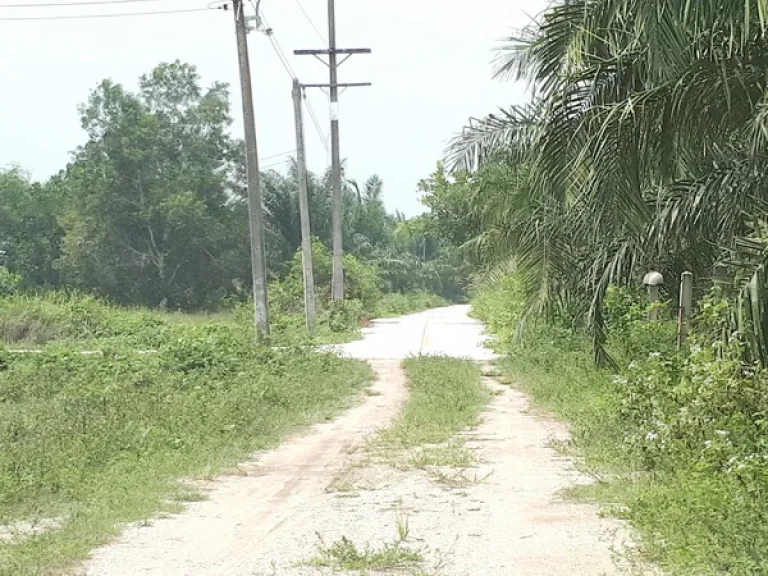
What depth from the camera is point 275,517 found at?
20.4 feet

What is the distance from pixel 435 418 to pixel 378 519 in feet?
14.6

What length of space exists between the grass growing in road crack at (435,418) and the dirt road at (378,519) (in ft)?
0.77

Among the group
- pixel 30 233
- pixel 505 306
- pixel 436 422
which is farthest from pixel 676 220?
pixel 30 233

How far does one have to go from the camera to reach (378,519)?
6.11 meters

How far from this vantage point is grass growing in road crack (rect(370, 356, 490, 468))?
8312 millimetres

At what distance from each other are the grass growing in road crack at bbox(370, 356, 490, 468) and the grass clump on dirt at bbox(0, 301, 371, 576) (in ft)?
3.55

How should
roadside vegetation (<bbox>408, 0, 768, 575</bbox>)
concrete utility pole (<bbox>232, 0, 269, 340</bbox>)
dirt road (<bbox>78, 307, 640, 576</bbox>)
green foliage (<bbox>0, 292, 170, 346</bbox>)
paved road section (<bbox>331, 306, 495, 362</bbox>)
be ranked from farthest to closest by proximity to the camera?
green foliage (<bbox>0, 292, 170, 346</bbox>)
paved road section (<bbox>331, 306, 495, 362</bbox>)
concrete utility pole (<bbox>232, 0, 269, 340</bbox>)
roadside vegetation (<bbox>408, 0, 768, 575</bbox>)
dirt road (<bbox>78, 307, 640, 576</bbox>)

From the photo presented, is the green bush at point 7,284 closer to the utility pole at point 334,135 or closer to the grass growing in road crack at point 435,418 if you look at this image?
the utility pole at point 334,135

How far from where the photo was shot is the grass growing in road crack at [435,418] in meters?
8.31

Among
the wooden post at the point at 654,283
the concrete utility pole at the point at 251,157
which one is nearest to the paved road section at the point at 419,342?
the concrete utility pole at the point at 251,157

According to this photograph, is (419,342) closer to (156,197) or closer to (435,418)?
(435,418)

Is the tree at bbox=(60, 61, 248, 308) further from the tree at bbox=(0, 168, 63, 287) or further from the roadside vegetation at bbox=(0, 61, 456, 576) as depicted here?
the tree at bbox=(0, 168, 63, 287)

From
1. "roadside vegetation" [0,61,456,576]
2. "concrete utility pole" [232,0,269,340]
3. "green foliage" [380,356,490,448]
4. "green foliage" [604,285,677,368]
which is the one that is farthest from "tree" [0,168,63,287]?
"green foliage" [604,285,677,368]

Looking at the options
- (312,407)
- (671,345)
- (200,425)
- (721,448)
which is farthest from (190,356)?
(721,448)
